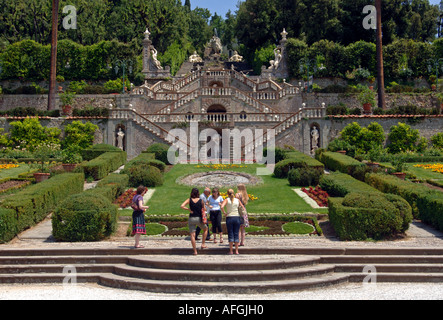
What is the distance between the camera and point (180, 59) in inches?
2571

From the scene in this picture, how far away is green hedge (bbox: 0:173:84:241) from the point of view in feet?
47.2

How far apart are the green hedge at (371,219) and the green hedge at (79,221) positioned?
738cm

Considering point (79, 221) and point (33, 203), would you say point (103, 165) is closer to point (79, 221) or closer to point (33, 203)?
point (33, 203)

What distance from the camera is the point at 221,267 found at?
37.8ft

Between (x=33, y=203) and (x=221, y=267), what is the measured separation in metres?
8.20

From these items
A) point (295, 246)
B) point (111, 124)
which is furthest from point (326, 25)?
point (295, 246)

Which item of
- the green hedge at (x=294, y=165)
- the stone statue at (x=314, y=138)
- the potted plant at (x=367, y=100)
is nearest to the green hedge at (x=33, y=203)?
the green hedge at (x=294, y=165)

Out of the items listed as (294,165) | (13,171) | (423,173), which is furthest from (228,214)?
(13,171)

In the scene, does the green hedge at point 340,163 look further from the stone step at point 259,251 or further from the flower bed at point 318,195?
the stone step at point 259,251

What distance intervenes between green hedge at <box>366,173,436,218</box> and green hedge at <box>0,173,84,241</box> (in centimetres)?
1365

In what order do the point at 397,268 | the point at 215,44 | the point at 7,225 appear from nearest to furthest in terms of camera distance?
1. the point at 397,268
2. the point at 7,225
3. the point at 215,44

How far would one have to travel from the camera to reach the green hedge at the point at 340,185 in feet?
60.4
